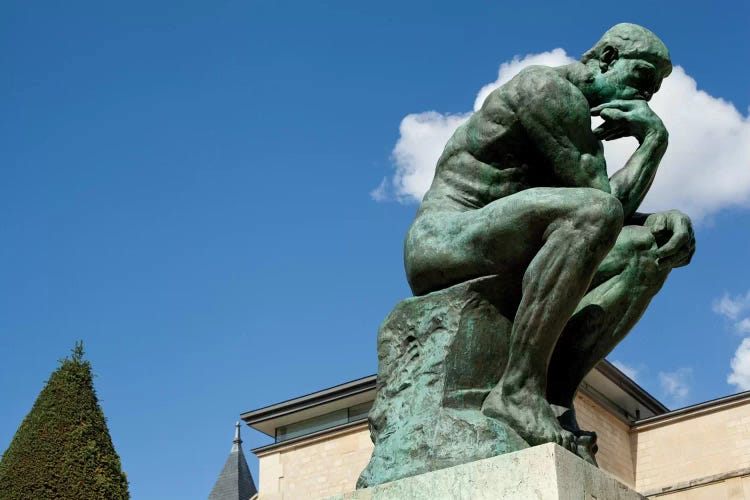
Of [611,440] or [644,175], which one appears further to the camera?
[611,440]

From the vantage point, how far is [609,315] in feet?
15.6

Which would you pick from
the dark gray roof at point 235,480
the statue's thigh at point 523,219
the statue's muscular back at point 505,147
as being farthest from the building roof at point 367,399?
the statue's thigh at point 523,219

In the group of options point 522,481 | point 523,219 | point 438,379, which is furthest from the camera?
point 438,379

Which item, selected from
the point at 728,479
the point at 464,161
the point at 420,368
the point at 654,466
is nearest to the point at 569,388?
the point at 420,368

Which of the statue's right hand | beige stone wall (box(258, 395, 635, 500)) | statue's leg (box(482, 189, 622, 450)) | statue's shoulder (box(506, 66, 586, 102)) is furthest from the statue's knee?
beige stone wall (box(258, 395, 635, 500))

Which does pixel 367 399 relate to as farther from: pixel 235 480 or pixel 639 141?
pixel 639 141

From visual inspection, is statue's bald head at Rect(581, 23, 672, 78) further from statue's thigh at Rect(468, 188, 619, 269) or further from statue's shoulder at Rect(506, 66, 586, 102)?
statue's thigh at Rect(468, 188, 619, 269)

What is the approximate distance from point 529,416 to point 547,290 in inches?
20.0

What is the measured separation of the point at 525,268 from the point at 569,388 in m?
0.62

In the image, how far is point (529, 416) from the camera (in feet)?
14.2

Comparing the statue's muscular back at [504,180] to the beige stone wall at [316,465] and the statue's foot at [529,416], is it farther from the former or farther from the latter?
the beige stone wall at [316,465]

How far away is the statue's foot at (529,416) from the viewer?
4.26 m

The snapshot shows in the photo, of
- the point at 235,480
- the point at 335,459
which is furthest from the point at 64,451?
the point at 235,480

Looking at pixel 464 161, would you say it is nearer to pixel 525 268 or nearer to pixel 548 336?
pixel 525 268
